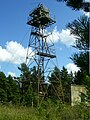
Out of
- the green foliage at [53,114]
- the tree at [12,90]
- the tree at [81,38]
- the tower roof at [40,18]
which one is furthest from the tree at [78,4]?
the tree at [12,90]

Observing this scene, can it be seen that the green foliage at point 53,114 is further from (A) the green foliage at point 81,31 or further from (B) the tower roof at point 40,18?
(B) the tower roof at point 40,18

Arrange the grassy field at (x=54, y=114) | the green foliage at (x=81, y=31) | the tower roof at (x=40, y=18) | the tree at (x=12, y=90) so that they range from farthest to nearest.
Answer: the tree at (x=12, y=90) → the tower roof at (x=40, y=18) → the grassy field at (x=54, y=114) → the green foliage at (x=81, y=31)

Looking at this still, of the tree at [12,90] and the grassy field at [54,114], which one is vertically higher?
the tree at [12,90]

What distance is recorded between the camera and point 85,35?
19.4 feet

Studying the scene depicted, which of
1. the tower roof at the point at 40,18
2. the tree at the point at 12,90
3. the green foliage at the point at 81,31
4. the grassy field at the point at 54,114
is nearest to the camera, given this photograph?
the green foliage at the point at 81,31

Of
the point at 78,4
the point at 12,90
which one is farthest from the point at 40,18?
the point at 78,4

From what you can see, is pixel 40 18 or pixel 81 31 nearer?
pixel 81 31

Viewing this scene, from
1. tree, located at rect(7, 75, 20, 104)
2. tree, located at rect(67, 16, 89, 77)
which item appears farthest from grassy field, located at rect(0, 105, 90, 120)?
tree, located at rect(7, 75, 20, 104)

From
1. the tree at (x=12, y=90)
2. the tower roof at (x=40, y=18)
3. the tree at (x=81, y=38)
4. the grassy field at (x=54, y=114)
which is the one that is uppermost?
the tower roof at (x=40, y=18)

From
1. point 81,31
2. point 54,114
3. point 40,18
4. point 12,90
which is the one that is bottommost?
point 54,114

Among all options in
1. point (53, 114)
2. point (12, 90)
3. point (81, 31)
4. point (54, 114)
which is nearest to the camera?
point (81, 31)

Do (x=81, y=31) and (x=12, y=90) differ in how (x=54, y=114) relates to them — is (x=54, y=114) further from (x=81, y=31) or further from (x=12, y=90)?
(x=12, y=90)

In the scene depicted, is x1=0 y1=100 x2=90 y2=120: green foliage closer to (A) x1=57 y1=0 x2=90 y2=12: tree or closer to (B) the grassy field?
(B) the grassy field

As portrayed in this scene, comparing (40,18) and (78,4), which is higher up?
(40,18)
